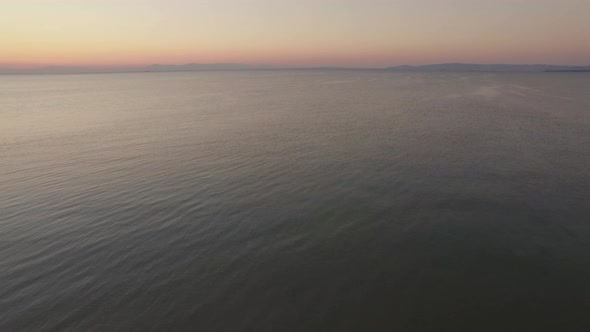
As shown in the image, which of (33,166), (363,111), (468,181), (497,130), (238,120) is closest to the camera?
(468,181)

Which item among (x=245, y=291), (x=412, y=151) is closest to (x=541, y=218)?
(x=412, y=151)

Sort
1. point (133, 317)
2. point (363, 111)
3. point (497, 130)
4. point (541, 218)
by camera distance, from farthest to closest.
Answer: point (363, 111) < point (497, 130) < point (541, 218) < point (133, 317)

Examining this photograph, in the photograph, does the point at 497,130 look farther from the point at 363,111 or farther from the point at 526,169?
the point at 363,111

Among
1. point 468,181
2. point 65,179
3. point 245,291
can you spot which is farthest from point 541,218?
point 65,179

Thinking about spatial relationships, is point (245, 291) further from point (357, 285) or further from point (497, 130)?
point (497, 130)

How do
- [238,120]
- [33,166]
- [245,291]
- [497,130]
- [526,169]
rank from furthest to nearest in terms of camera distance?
[238,120], [497,130], [33,166], [526,169], [245,291]

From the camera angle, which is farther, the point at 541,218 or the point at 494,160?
the point at 494,160
